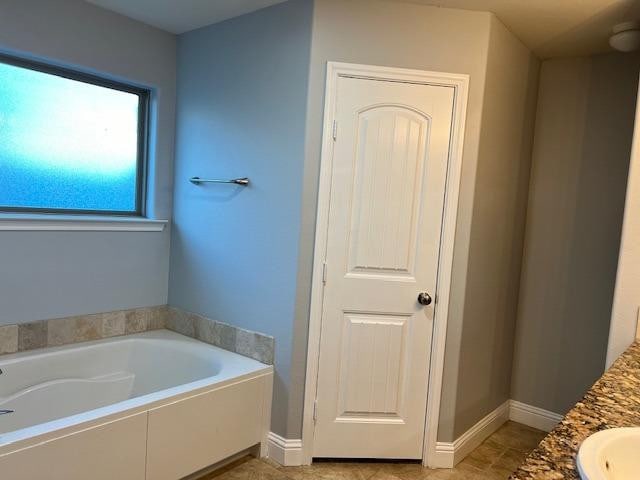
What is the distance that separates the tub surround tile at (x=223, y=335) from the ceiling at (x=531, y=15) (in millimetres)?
1721

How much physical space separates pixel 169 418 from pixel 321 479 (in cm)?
82

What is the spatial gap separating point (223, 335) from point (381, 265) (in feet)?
3.34

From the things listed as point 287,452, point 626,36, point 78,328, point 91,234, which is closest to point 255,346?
point 287,452

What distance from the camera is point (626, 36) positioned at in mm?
2389

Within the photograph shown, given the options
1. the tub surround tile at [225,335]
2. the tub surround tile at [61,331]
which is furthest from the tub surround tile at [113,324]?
the tub surround tile at [225,335]

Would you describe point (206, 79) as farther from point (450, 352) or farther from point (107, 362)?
point (450, 352)

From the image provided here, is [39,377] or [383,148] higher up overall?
[383,148]

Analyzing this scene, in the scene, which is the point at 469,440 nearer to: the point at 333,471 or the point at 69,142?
the point at 333,471

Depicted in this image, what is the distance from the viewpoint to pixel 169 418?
2.08 meters

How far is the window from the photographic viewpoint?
8.11 ft

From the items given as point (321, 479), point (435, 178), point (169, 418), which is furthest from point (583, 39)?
point (169, 418)

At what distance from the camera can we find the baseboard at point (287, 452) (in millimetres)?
2467

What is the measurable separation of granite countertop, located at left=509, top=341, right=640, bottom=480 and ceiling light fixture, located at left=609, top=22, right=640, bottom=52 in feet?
5.50

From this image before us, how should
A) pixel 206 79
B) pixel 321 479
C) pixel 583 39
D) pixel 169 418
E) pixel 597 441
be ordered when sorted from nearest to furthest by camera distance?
pixel 597 441
pixel 169 418
pixel 321 479
pixel 583 39
pixel 206 79
